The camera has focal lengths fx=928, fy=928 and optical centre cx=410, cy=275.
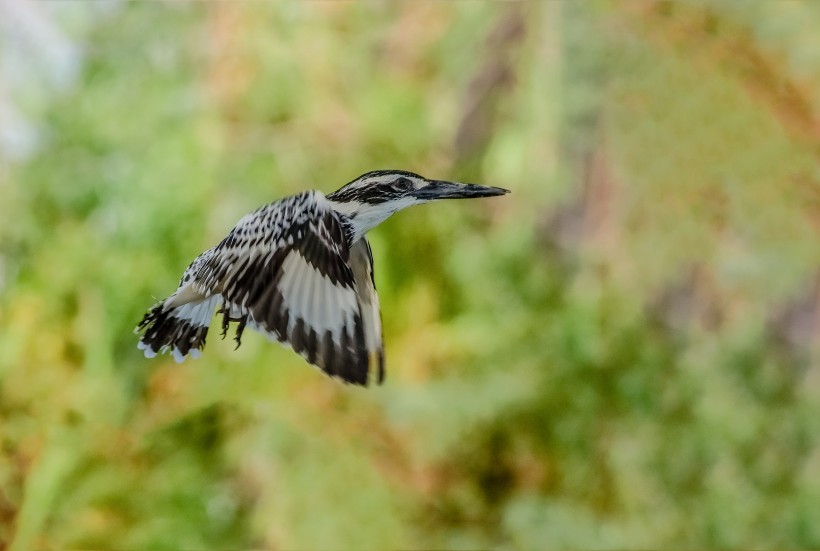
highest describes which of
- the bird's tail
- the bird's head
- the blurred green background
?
the blurred green background

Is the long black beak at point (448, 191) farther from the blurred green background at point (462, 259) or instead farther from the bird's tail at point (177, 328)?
the blurred green background at point (462, 259)

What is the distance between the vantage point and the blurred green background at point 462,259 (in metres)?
1.19

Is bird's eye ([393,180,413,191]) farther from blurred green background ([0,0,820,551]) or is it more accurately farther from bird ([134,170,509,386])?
blurred green background ([0,0,820,551])

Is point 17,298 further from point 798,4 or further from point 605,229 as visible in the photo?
point 798,4

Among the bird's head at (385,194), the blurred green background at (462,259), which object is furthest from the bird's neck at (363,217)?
the blurred green background at (462,259)

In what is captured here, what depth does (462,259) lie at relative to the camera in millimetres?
1366

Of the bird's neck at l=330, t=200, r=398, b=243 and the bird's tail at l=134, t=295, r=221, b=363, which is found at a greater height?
the bird's neck at l=330, t=200, r=398, b=243

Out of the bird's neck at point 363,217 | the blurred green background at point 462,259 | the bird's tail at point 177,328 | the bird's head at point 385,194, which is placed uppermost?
the blurred green background at point 462,259

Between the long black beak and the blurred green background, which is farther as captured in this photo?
the blurred green background

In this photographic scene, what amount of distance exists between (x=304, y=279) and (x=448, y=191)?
62 millimetres

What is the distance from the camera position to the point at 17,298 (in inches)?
44.2

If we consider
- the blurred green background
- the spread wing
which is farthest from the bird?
the blurred green background

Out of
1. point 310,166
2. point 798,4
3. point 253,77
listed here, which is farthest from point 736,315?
point 253,77

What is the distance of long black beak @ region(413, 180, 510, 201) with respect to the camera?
0.32 m
